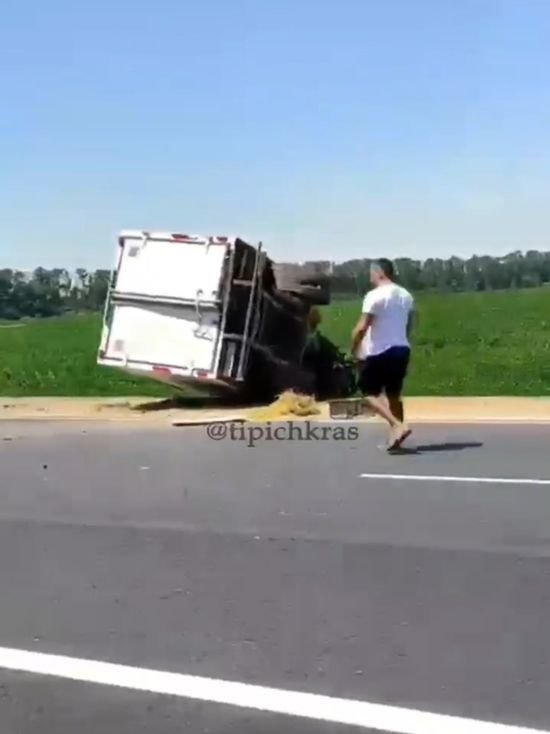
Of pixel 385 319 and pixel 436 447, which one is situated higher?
pixel 385 319

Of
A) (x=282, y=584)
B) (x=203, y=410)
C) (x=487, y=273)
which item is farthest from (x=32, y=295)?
(x=282, y=584)

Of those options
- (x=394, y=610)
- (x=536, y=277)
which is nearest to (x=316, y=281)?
(x=394, y=610)

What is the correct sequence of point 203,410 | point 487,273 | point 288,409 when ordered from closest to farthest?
point 288,409
point 203,410
point 487,273

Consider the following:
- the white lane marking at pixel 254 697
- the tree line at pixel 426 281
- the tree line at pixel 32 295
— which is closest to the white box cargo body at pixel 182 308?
the white lane marking at pixel 254 697

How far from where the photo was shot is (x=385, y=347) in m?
11.4

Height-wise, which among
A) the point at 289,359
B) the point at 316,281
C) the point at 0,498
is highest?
the point at 316,281

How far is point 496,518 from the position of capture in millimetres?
8289

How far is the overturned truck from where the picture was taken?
15.5 metres

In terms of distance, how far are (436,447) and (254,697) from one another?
23.0ft

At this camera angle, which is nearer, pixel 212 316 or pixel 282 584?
pixel 282 584

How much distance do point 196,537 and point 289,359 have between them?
8433mm

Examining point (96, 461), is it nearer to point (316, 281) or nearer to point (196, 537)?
point (196, 537)

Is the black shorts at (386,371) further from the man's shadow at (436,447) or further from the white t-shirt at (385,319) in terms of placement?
the man's shadow at (436,447)

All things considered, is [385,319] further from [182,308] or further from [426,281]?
[426,281]
